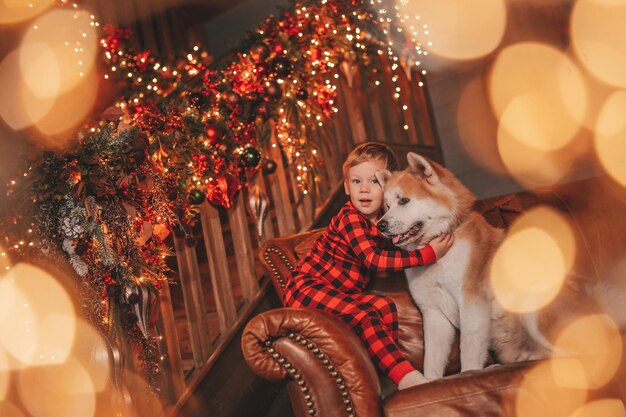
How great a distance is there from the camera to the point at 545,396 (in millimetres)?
1620

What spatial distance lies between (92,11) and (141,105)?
4.03 metres

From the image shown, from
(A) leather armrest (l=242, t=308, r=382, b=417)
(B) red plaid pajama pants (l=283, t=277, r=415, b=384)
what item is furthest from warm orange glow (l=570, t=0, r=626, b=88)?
(A) leather armrest (l=242, t=308, r=382, b=417)

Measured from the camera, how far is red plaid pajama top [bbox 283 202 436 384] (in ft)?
6.72

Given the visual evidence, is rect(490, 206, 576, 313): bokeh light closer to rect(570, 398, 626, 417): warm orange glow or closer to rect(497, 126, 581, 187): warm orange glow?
rect(570, 398, 626, 417): warm orange glow

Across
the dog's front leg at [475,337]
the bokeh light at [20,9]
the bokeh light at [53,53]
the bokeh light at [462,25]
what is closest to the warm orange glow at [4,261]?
the dog's front leg at [475,337]

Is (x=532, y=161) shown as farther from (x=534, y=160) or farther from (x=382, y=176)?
(x=382, y=176)

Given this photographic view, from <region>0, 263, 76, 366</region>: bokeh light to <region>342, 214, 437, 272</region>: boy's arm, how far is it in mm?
1112

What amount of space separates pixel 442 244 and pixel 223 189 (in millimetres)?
1358

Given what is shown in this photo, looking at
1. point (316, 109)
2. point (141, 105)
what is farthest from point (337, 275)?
point (316, 109)

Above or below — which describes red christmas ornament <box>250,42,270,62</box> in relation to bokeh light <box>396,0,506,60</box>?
below

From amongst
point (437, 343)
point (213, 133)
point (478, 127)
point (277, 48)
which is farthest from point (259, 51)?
point (478, 127)

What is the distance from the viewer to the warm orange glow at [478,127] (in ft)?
18.1

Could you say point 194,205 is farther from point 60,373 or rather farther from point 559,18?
point 559,18

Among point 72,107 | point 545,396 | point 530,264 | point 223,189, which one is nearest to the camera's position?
point 545,396
